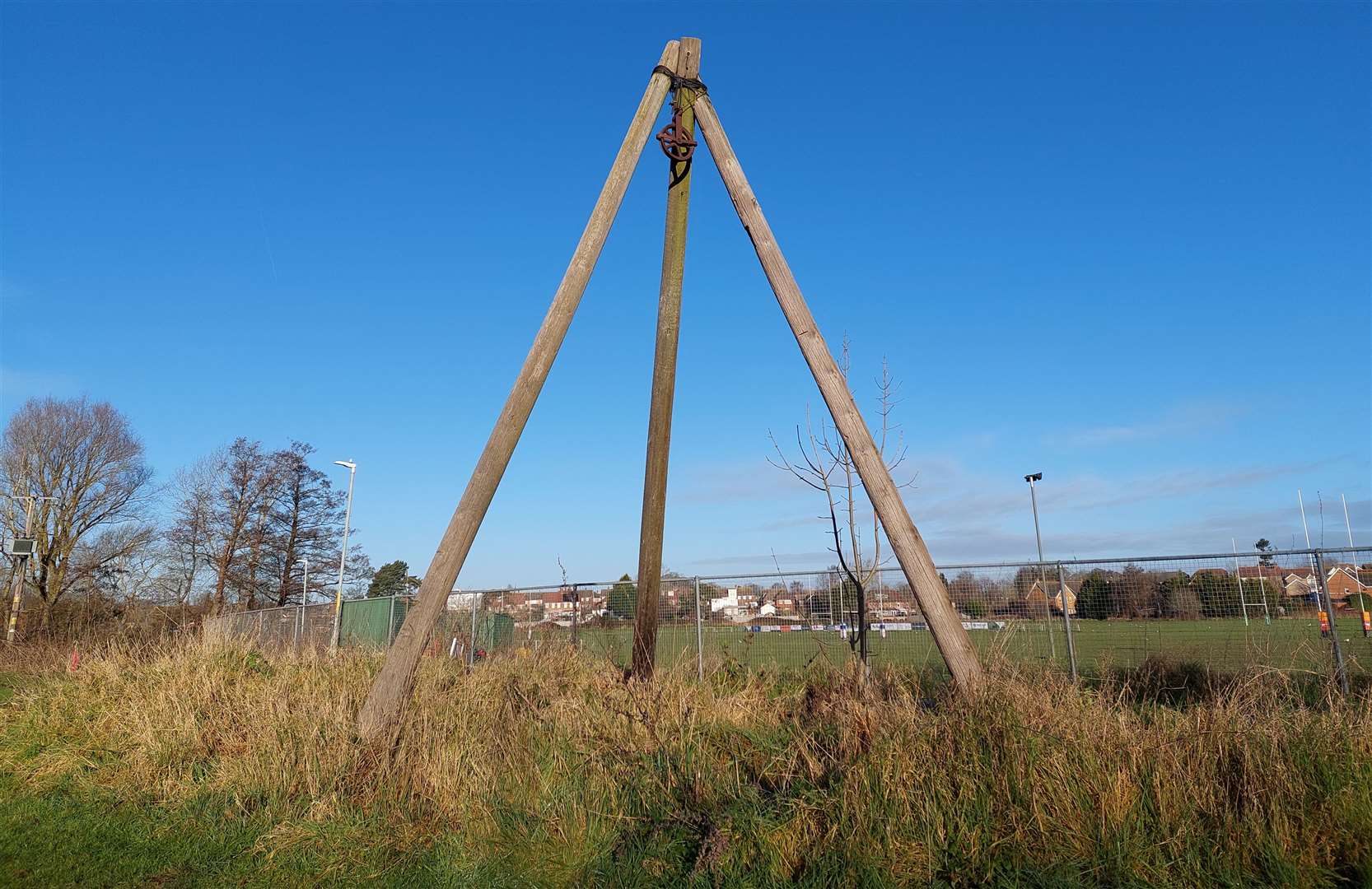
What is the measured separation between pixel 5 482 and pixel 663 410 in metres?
37.2

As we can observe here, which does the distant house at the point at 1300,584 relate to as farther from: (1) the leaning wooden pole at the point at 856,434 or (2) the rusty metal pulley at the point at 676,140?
(2) the rusty metal pulley at the point at 676,140

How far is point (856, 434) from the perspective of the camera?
20.3 ft

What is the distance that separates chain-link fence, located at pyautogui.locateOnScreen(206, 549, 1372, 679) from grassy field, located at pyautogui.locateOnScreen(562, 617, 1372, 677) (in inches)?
0.9

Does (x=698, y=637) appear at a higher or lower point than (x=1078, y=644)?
higher

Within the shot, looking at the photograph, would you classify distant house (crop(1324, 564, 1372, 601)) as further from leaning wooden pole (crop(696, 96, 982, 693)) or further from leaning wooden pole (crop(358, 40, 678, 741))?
leaning wooden pole (crop(358, 40, 678, 741))

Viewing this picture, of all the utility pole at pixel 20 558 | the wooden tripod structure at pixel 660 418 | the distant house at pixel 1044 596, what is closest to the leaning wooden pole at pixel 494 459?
the wooden tripod structure at pixel 660 418

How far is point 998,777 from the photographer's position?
13.6 ft

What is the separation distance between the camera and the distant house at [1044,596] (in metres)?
10.6

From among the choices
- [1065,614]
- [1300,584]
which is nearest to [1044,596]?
[1065,614]

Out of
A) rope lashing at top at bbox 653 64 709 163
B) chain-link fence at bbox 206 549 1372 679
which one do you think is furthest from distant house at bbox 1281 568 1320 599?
rope lashing at top at bbox 653 64 709 163

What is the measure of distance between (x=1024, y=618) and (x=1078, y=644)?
71 cm

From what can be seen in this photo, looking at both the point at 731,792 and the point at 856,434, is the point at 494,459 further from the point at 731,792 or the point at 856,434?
the point at 731,792

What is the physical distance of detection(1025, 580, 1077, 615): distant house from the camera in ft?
34.9

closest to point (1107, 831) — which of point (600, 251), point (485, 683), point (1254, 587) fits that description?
point (485, 683)
